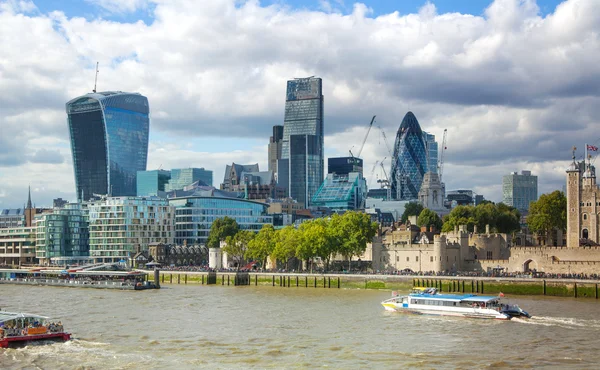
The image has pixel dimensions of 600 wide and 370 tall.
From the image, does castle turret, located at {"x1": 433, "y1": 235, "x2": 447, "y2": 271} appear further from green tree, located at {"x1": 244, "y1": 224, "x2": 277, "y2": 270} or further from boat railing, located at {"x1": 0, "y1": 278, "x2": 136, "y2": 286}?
boat railing, located at {"x1": 0, "y1": 278, "x2": 136, "y2": 286}

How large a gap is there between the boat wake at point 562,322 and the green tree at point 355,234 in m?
51.2

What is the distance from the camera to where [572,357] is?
5025 cm

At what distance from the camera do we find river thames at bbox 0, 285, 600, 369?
50219 millimetres

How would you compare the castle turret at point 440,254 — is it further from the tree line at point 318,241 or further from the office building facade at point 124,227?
the office building facade at point 124,227

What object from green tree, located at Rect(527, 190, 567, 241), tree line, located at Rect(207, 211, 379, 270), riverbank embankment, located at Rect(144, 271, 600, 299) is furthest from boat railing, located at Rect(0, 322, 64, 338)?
green tree, located at Rect(527, 190, 567, 241)

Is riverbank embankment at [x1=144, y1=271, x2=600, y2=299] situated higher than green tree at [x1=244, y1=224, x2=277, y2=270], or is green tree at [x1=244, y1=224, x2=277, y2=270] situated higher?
green tree at [x1=244, y1=224, x2=277, y2=270]

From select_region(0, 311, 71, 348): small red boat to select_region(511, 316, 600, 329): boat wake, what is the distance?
1482 inches

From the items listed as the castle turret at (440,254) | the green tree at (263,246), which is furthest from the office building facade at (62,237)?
the castle turret at (440,254)

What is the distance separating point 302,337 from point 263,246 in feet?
239

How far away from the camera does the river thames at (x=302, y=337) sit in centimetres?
5022

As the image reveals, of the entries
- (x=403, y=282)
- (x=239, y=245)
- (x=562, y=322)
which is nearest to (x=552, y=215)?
(x=403, y=282)

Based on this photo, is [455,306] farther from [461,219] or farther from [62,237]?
[62,237]

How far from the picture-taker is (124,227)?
597 feet

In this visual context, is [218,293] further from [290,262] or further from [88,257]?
[88,257]
